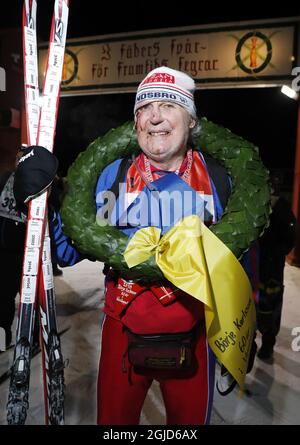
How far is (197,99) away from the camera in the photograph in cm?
2053

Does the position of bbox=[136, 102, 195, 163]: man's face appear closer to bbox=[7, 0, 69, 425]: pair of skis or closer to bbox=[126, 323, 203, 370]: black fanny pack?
bbox=[7, 0, 69, 425]: pair of skis

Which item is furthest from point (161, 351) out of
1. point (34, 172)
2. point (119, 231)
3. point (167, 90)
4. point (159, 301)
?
point (167, 90)

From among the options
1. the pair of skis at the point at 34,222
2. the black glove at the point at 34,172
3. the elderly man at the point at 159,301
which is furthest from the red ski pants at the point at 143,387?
the black glove at the point at 34,172

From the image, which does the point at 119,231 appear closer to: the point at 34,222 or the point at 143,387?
the point at 34,222

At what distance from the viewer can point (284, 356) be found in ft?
11.7

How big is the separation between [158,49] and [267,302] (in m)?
4.38

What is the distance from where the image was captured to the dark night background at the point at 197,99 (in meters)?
5.63

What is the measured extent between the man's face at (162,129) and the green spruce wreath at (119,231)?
8.0 inches

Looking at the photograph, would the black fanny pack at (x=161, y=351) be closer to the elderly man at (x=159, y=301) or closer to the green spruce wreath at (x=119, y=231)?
the elderly man at (x=159, y=301)

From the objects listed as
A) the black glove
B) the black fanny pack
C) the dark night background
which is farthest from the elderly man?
the dark night background

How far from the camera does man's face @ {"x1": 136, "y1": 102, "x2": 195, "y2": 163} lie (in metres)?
1.51

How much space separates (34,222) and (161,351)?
738 mm

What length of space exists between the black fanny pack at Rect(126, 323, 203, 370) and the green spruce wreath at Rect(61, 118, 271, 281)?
258 millimetres
